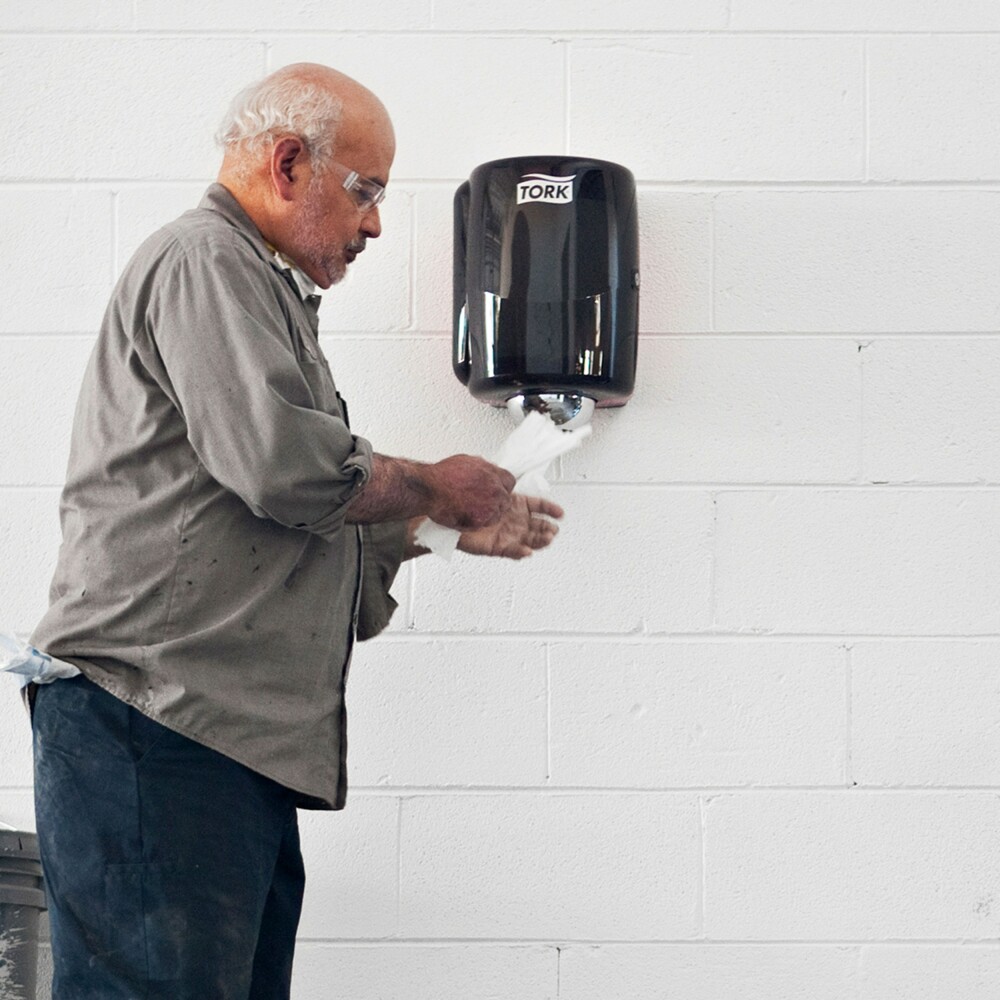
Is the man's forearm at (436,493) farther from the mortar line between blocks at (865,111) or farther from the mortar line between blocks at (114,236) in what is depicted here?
the mortar line between blocks at (865,111)

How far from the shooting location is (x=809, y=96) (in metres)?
1.98

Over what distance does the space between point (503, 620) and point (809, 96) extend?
32.5 inches

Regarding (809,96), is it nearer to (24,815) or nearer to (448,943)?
(448,943)

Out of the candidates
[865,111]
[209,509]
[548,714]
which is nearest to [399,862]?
[548,714]

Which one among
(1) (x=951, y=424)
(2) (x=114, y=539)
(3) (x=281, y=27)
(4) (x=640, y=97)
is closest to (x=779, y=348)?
(1) (x=951, y=424)

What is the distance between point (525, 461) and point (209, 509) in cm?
40

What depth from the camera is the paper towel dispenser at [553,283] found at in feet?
5.94

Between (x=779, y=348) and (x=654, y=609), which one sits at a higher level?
(x=779, y=348)

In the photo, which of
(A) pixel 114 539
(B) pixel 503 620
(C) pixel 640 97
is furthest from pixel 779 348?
(A) pixel 114 539

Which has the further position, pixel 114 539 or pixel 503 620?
pixel 503 620

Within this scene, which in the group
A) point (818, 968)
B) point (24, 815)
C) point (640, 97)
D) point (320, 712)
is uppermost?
point (640, 97)

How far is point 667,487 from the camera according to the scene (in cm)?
196

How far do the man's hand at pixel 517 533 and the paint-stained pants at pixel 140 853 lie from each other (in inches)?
16.7

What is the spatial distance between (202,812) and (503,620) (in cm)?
Answer: 67
